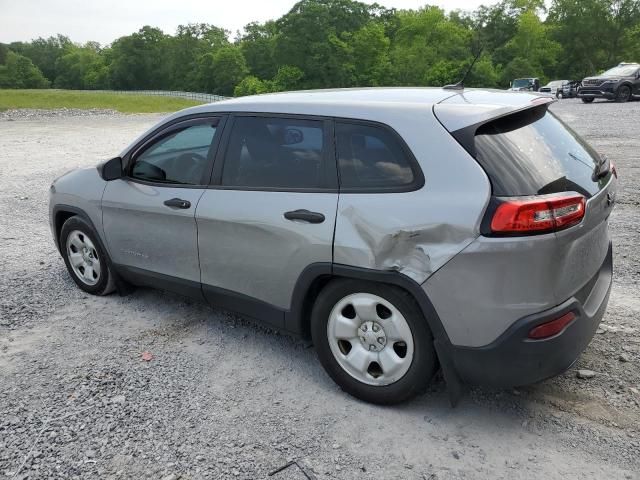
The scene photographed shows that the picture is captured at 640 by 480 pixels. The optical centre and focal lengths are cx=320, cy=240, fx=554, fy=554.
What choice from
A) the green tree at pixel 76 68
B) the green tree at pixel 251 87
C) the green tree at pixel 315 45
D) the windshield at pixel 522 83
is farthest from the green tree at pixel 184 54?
the windshield at pixel 522 83

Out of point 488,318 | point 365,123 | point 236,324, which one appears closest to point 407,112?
point 365,123

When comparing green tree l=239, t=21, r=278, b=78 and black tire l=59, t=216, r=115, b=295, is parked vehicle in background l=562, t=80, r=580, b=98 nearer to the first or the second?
black tire l=59, t=216, r=115, b=295

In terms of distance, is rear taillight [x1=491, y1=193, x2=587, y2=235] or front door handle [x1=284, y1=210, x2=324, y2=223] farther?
front door handle [x1=284, y1=210, x2=324, y2=223]

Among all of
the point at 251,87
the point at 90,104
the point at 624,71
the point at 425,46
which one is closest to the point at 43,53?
the point at 251,87

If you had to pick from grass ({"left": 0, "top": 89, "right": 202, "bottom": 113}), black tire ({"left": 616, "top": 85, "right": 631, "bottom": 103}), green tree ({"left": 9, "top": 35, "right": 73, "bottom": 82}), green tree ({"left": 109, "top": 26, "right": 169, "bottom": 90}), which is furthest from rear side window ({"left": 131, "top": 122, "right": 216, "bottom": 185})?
green tree ({"left": 9, "top": 35, "right": 73, "bottom": 82})

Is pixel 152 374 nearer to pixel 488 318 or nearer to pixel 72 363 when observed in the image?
pixel 72 363

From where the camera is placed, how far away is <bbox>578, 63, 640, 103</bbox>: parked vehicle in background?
24438mm

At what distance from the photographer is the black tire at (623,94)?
24.5 meters

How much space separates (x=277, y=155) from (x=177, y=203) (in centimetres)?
88

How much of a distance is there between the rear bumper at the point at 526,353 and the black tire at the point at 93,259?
3134 millimetres

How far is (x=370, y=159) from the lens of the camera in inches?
119

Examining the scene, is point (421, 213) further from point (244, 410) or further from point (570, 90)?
point (570, 90)

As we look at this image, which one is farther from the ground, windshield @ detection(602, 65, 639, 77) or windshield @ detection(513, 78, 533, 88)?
windshield @ detection(602, 65, 639, 77)

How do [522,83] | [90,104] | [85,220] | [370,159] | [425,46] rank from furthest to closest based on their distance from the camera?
[425,46] → [90,104] → [522,83] → [85,220] → [370,159]
